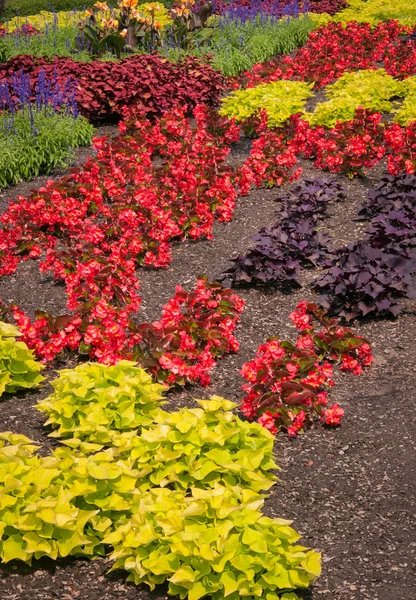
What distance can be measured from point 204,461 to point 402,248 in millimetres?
3579

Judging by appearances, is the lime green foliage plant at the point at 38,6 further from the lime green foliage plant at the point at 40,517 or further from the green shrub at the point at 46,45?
the lime green foliage plant at the point at 40,517

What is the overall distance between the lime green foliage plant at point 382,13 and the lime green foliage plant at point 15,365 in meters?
14.0

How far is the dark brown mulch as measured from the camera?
3.59 m

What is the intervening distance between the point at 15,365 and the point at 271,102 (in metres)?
6.21

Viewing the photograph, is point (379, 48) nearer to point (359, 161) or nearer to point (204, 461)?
point (359, 161)

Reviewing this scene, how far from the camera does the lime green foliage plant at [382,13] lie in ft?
57.0

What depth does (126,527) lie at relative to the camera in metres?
3.61

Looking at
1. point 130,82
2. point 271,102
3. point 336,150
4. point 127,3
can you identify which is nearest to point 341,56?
point 127,3

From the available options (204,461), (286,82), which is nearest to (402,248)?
(204,461)

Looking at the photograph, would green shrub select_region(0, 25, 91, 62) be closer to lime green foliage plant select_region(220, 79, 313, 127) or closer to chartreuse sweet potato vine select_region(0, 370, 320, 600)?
lime green foliage plant select_region(220, 79, 313, 127)

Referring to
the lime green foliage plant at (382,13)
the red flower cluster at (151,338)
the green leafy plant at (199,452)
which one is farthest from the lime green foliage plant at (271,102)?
the lime green foliage plant at (382,13)

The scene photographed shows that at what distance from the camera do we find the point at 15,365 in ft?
16.6

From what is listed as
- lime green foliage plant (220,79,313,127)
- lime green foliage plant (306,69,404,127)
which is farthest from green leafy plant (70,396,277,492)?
lime green foliage plant (220,79,313,127)

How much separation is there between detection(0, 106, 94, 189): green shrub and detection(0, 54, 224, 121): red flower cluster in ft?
3.11
